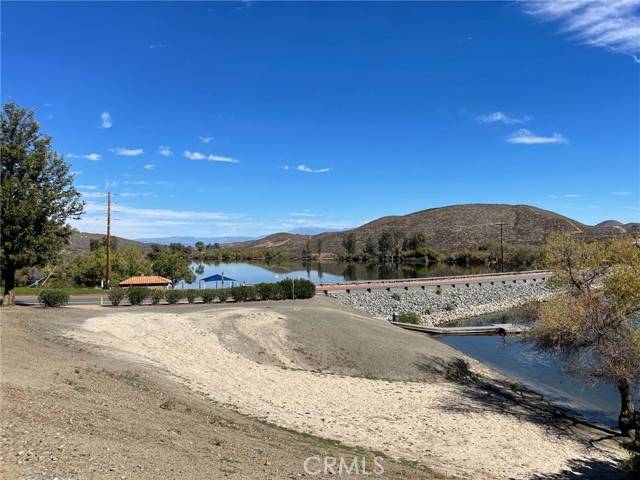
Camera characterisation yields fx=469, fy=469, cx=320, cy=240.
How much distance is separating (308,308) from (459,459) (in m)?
17.3

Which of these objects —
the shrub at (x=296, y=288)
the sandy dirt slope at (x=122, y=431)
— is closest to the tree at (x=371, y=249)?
the shrub at (x=296, y=288)

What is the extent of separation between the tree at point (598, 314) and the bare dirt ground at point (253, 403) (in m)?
2.29

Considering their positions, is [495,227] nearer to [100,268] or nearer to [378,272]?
[378,272]

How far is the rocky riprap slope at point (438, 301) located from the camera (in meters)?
43.5

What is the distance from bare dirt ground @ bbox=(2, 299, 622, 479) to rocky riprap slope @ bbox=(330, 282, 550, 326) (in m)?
17.1

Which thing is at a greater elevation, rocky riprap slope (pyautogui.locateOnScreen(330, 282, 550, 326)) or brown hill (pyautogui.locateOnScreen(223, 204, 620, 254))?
brown hill (pyautogui.locateOnScreen(223, 204, 620, 254))

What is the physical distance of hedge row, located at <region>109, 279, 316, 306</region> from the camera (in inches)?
1216

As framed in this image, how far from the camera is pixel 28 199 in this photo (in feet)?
81.7

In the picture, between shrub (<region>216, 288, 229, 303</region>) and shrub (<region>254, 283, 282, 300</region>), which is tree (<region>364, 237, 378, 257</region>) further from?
shrub (<region>216, 288, 229, 303</region>)

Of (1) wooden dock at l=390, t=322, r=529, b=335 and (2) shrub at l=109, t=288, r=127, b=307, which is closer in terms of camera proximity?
(2) shrub at l=109, t=288, r=127, b=307

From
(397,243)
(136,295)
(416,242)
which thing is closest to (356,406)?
(136,295)

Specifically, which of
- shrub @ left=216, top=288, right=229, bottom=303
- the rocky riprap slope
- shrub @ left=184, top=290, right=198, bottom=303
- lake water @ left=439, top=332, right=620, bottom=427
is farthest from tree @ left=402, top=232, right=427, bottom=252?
shrub @ left=184, top=290, right=198, bottom=303

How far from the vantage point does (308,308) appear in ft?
94.7

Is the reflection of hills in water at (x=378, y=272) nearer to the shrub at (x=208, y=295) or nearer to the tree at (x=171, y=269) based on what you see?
the tree at (x=171, y=269)
